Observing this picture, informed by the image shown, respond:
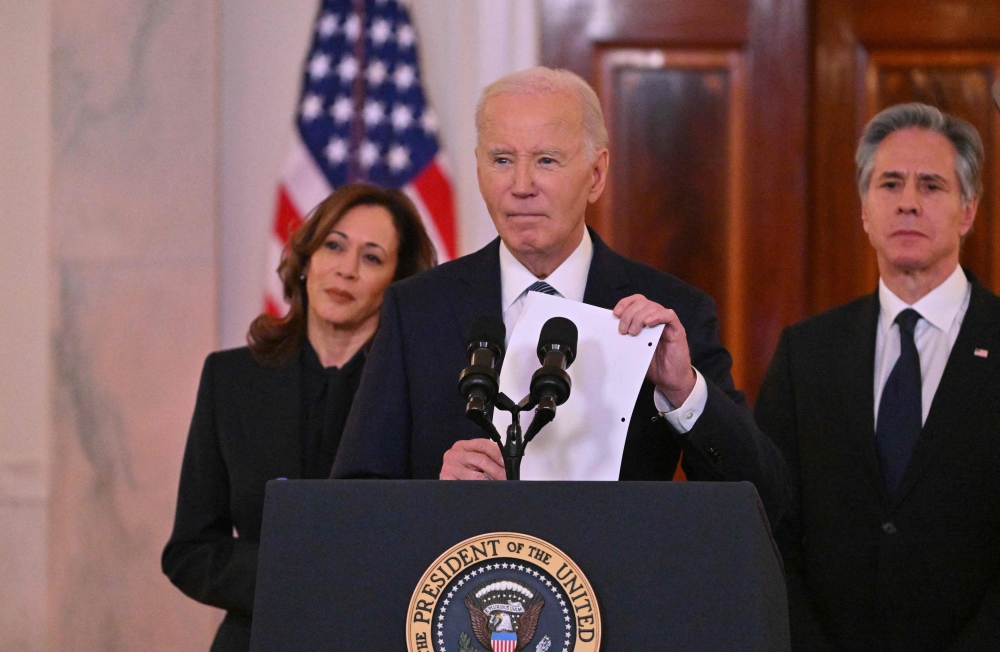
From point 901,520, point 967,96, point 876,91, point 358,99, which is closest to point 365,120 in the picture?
point 358,99

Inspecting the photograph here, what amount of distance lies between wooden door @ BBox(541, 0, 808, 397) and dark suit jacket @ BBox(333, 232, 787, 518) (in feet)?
8.15

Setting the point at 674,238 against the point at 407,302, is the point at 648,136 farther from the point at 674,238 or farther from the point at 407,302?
the point at 407,302

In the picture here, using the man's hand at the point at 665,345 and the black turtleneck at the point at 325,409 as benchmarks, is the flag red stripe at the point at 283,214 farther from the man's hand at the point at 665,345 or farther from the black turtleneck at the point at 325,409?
the man's hand at the point at 665,345

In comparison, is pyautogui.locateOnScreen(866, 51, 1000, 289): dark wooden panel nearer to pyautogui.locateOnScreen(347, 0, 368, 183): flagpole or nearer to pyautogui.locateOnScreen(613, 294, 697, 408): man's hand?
pyautogui.locateOnScreen(347, 0, 368, 183): flagpole

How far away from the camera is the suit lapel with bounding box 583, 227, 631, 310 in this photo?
7.84 ft

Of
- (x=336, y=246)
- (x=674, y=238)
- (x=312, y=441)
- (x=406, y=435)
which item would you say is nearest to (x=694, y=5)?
(x=674, y=238)

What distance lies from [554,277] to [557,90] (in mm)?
377

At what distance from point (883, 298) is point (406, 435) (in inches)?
57.8

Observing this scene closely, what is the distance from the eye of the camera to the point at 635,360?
6.51 ft

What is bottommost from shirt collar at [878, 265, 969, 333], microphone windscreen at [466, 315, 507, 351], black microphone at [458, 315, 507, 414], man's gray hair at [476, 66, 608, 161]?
black microphone at [458, 315, 507, 414]

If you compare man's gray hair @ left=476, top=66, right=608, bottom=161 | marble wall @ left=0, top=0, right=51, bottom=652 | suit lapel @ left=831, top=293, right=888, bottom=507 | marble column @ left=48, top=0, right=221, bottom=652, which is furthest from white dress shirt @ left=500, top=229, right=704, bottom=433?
marble wall @ left=0, top=0, right=51, bottom=652

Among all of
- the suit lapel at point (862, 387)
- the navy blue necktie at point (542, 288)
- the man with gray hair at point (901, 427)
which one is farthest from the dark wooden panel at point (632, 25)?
the navy blue necktie at point (542, 288)

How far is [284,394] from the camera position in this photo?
120 inches

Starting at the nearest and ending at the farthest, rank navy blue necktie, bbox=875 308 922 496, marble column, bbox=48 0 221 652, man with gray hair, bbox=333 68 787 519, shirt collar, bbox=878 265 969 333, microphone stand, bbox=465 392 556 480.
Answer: microphone stand, bbox=465 392 556 480 → man with gray hair, bbox=333 68 787 519 → navy blue necktie, bbox=875 308 922 496 → shirt collar, bbox=878 265 969 333 → marble column, bbox=48 0 221 652
